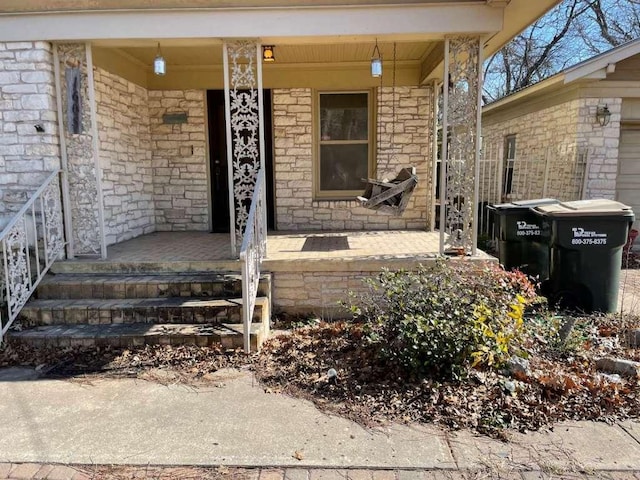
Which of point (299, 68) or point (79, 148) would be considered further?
point (299, 68)

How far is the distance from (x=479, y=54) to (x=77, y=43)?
417 cm

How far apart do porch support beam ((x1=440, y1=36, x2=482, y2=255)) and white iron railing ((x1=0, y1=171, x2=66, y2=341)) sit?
161 inches

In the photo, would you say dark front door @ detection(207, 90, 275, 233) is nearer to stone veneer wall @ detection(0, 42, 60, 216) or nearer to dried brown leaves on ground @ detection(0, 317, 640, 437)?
stone veneer wall @ detection(0, 42, 60, 216)

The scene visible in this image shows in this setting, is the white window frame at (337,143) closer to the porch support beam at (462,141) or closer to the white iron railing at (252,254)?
the porch support beam at (462,141)

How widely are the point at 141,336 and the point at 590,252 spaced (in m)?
4.32

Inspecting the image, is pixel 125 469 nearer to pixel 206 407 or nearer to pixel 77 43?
pixel 206 407

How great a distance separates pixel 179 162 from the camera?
711cm

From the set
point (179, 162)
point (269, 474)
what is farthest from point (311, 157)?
point (269, 474)

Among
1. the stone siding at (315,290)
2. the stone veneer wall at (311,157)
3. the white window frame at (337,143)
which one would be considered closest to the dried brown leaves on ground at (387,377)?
the stone siding at (315,290)

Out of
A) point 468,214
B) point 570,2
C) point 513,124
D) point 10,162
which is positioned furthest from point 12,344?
point 570,2

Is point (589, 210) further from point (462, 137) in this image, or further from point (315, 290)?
point (315, 290)

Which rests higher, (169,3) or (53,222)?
(169,3)

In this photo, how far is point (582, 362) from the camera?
3504 millimetres

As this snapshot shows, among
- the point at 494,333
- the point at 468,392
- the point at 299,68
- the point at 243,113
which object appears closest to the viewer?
the point at 468,392
